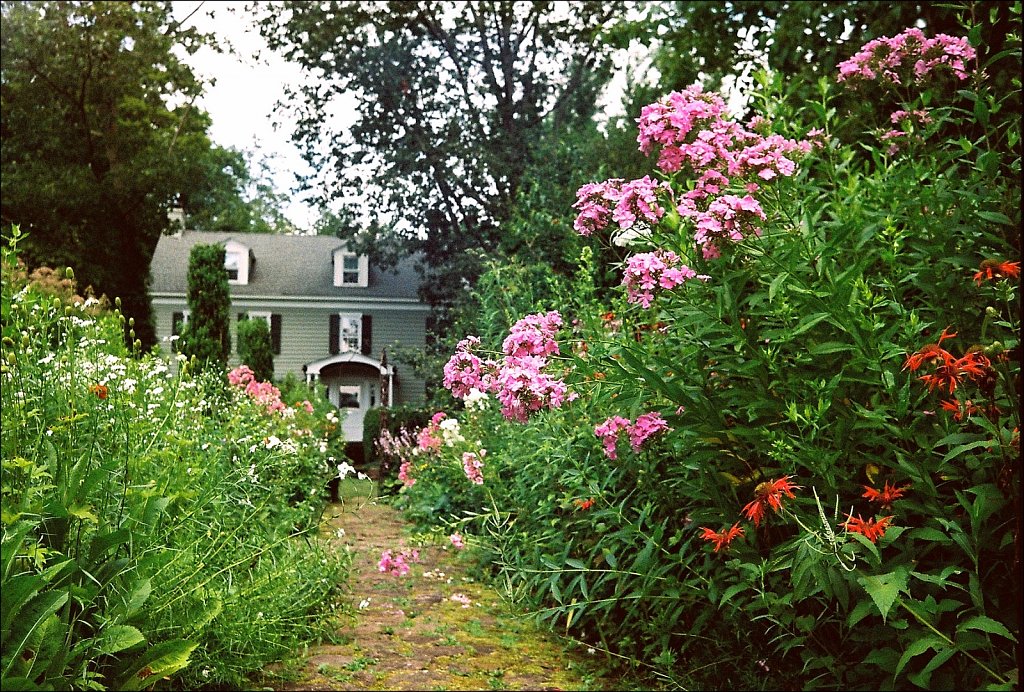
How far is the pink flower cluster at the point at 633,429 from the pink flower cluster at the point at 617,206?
0.64 meters

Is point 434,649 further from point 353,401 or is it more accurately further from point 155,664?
point 353,401

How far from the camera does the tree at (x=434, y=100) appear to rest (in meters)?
10.8

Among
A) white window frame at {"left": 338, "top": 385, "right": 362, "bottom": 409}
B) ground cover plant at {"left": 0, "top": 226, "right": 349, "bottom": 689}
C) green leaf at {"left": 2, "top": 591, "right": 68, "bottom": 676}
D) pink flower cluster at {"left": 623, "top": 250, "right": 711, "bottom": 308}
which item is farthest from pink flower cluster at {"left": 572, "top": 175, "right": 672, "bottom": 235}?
white window frame at {"left": 338, "top": 385, "right": 362, "bottom": 409}

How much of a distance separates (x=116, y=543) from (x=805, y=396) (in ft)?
6.21

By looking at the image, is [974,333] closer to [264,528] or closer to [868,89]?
[868,89]

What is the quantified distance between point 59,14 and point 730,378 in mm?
8222

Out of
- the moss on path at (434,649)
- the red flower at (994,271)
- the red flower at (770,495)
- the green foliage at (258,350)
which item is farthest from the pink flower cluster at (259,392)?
the red flower at (994,271)

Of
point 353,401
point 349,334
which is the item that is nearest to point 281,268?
point 353,401

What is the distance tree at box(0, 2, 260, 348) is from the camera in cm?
561

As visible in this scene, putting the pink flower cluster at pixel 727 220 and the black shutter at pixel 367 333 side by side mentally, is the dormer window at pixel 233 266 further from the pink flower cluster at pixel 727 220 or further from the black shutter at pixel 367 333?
the pink flower cluster at pixel 727 220

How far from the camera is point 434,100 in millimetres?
11906

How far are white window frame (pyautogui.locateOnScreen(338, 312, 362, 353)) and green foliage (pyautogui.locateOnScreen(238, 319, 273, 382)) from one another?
3.45 feet

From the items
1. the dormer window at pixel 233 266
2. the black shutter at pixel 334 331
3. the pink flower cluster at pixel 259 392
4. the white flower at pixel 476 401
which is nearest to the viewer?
the white flower at pixel 476 401

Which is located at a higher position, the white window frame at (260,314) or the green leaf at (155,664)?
the white window frame at (260,314)
